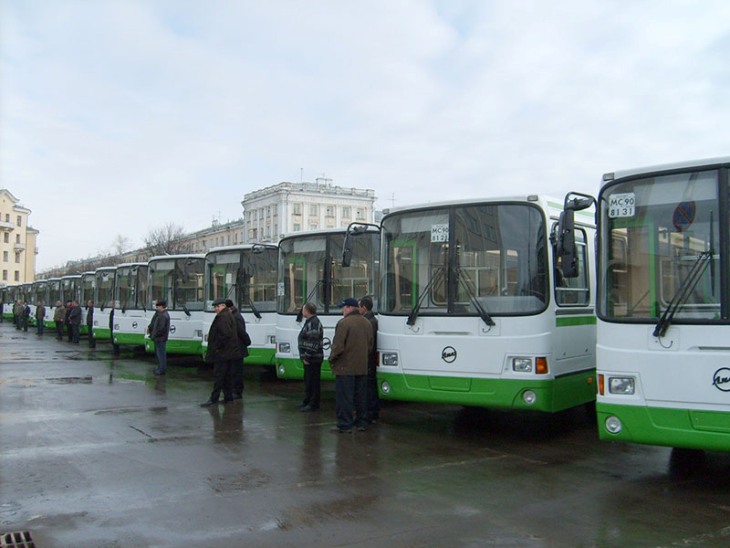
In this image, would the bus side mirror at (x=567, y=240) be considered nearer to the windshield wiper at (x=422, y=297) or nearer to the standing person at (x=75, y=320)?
the windshield wiper at (x=422, y=297)

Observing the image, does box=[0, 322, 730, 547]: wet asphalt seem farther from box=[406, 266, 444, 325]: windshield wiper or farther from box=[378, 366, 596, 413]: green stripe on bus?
box=[406, 266, 444, 325]: windshield wiper

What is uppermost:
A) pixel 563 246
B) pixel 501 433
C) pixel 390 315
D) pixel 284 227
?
pixel 284 227

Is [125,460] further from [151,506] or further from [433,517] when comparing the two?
[433,517]

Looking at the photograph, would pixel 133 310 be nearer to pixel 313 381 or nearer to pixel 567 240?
pixel 313 381

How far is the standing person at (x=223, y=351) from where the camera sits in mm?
11898

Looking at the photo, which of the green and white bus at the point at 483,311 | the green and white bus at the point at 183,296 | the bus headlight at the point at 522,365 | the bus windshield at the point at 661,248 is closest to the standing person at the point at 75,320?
the green and white bus at the point at 183,296

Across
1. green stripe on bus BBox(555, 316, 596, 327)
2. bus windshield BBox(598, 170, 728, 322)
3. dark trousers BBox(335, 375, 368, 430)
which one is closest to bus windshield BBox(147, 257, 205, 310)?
dark trousers BBox(335, 375, 368, 430)

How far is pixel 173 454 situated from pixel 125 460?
0.56m

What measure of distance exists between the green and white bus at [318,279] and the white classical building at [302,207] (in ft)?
276

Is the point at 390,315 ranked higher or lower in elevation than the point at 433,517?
higher

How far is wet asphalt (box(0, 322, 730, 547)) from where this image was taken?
5383 millimetres

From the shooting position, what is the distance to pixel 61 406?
11516mm

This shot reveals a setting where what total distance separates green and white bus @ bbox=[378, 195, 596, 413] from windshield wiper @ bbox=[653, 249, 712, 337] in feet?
6.62

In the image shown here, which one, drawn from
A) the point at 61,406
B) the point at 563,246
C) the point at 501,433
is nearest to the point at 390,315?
the point at 501,433
